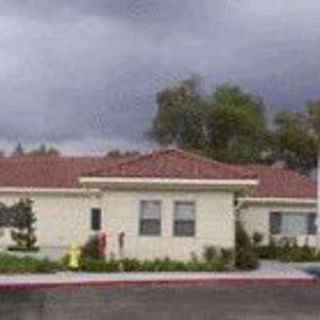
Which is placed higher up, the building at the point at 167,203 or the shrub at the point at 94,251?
the building at the point at 167,203

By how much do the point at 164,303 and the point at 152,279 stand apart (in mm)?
7667

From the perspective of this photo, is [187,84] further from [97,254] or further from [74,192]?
[97,254]

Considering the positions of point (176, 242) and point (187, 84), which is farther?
point (187, 84)

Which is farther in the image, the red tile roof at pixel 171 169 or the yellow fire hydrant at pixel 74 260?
the red tile roof at pixel 171 169

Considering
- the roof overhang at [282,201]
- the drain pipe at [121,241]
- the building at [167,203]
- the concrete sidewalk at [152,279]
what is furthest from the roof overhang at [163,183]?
the roof overhang at [282,201]

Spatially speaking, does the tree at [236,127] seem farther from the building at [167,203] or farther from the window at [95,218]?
the building at [167,203]

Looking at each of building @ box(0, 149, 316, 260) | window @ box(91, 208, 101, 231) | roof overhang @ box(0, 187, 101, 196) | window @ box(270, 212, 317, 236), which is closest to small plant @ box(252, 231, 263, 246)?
window @ box(270, 212, 317, 236)

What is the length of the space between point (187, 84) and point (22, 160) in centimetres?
2023

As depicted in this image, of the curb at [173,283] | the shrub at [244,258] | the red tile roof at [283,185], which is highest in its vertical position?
the red tile roof at [283,185]

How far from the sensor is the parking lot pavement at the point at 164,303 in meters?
20.5

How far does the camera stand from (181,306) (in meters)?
23.0

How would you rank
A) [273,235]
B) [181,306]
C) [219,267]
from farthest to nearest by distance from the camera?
[273,235], [219,267], [181,306]

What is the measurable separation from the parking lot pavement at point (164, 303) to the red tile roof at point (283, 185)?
21060 millimetres

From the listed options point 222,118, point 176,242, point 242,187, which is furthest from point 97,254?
point 222,118
